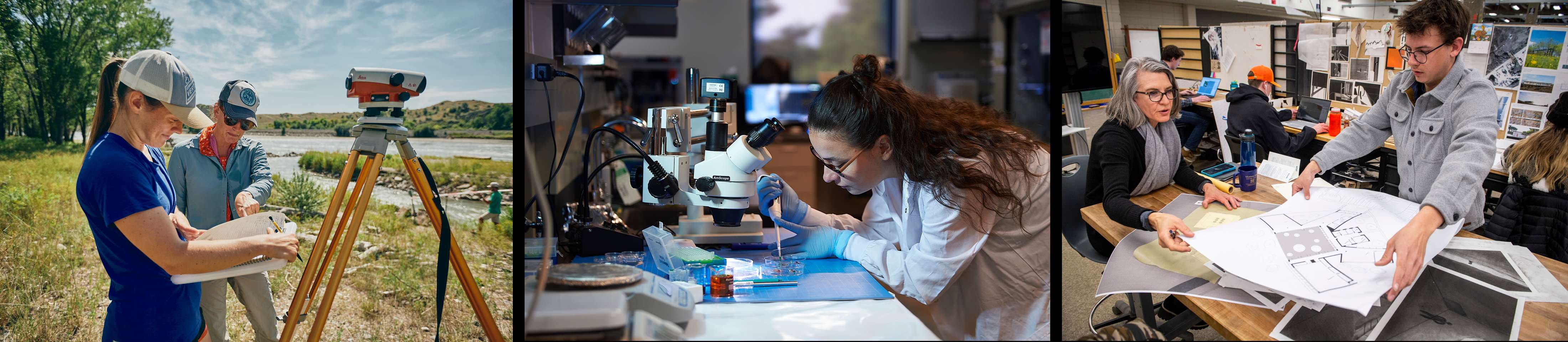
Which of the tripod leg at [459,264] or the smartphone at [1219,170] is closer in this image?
the smartphone at [1219,170]

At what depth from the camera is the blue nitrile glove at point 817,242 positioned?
76.3 inches

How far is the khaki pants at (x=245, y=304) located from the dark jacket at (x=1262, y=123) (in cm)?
271

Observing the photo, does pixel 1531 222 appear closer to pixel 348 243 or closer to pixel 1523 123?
pixel 1523 123

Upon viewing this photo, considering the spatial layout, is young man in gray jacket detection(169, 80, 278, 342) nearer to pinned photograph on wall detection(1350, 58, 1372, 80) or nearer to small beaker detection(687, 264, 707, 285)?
small beaker detection(687, 264, 707, 285)

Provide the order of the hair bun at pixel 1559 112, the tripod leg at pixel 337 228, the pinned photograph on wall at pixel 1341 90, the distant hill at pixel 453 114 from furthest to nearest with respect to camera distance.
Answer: the distant hill at pixel 453 114 → the tripod leg at pixel 337 228 → the pinned photograph on wall at pixel 1341 90 → the hair bun at pixel 1559 112

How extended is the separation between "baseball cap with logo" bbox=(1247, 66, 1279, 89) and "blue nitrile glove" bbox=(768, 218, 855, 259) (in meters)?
1.02

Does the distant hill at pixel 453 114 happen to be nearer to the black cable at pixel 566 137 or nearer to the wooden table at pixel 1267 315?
the black cable at pixel 566 137

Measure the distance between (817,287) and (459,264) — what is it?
3.72 feet

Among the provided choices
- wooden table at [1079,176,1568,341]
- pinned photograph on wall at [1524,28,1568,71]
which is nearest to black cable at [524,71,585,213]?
wooden table at [1079,176,1568,341]

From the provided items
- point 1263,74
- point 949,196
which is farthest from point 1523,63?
point 949,196

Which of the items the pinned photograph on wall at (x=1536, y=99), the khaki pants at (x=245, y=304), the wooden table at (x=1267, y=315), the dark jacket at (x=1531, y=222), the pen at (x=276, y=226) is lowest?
the khaki pants at (x=245, y=304)

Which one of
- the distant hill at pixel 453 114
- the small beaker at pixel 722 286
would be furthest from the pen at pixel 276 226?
the small beaker at pixel 722 286

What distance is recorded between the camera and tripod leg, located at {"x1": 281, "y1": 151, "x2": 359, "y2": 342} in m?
1.93

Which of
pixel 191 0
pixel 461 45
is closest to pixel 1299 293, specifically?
pixel 461 45
